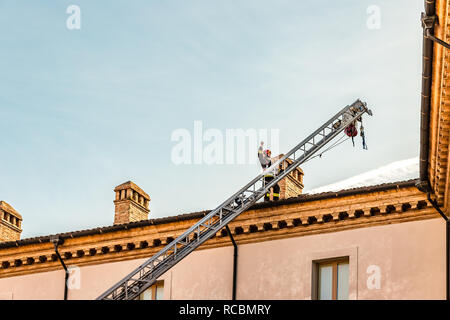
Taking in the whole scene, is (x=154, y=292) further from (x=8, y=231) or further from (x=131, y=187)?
(x=8, y=231)

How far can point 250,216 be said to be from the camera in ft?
90.2

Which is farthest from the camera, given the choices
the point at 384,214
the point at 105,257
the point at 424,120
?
the point at 105,257

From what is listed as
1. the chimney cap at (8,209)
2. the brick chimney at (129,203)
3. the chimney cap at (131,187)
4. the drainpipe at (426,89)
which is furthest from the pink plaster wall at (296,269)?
the chimney cap at (8,209)

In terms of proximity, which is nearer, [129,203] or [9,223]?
[129,203]

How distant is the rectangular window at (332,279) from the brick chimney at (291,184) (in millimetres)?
3648

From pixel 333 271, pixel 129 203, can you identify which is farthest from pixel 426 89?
pixel 129 203

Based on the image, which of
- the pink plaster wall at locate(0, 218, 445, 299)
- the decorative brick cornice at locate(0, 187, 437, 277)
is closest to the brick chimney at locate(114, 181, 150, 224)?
the decorative brick cornice at locate(0, 187, 437, 277)

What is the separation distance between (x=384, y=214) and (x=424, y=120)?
374cm

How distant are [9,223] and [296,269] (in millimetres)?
11159

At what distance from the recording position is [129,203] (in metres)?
31.9

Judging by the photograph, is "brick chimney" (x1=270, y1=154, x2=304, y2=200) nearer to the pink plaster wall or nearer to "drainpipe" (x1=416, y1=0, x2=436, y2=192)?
the pink plaster wall

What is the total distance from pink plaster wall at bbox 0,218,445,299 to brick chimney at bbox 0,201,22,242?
13.1 feet
